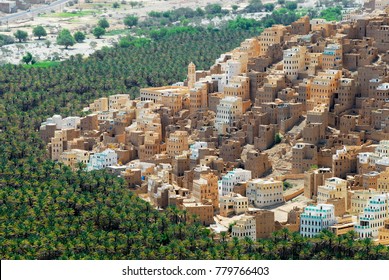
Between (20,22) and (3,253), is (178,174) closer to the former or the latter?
(3,253)

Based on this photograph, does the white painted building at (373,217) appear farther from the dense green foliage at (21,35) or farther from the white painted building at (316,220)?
the dense green foliage at (21,35)

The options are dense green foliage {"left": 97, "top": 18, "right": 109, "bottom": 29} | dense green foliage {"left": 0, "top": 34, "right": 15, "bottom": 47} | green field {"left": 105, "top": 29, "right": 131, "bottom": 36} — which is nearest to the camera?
dense green foliage {"left": 0, "top": 34, "right": 15, "bottom": 47}

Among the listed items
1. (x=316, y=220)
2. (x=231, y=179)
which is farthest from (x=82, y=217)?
(x=316, y=220)

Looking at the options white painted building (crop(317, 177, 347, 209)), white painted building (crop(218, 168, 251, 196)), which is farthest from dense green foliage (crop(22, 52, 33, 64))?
white painted building (crop(317, 177, 347, 209))

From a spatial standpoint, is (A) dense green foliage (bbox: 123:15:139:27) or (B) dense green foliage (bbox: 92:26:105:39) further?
(A) dense green foliage (bbox: 123:15:139:27)

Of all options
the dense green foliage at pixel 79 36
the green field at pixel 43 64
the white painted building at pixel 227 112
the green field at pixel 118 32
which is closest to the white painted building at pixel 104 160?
the white painted building at pixel 227 112

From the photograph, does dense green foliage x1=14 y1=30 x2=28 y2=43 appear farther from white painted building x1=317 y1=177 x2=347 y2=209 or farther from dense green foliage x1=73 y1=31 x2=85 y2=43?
white painted building x1=317 y1=177 x2=347 y2=209

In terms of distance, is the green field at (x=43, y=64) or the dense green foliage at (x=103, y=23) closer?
the green field at (x=43, y=64)
